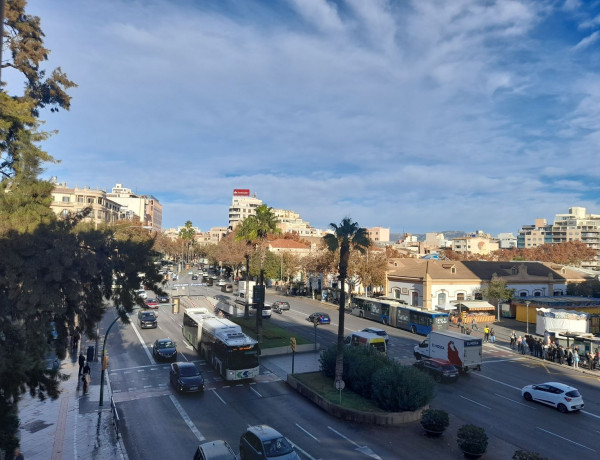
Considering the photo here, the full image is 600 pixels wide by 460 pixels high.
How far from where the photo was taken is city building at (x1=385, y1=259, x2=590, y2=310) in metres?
60.8

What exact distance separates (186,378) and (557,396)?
69.6ft

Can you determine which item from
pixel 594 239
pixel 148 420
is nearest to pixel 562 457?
pixel 148 420

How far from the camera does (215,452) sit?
15.8m

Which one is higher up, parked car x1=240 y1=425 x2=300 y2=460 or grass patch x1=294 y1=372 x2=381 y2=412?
parked car x1=240 y1=425 x2=300 y2=460

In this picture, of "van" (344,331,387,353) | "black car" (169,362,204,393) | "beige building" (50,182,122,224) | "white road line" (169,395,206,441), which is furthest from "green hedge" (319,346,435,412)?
"beige building" (50,182,122,224)

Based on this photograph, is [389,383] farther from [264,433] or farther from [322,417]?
[264,433]

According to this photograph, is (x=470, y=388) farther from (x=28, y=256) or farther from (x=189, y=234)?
(x=189, y=234)

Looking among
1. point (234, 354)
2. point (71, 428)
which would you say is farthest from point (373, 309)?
point (71, 428)

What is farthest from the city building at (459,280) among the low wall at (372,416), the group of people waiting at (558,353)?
the low wall at (372,416)

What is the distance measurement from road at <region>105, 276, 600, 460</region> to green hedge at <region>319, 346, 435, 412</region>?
1.32 meters

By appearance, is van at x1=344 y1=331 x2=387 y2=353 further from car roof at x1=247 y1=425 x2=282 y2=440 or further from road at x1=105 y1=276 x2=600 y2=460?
car roof at x1=247 y1=425 x2=282 y2=440

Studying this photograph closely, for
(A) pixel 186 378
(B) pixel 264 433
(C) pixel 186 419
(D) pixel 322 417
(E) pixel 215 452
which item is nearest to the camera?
(E) pixel 215 452

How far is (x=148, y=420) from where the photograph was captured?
2198cm

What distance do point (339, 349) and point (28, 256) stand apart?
17.9 metres
